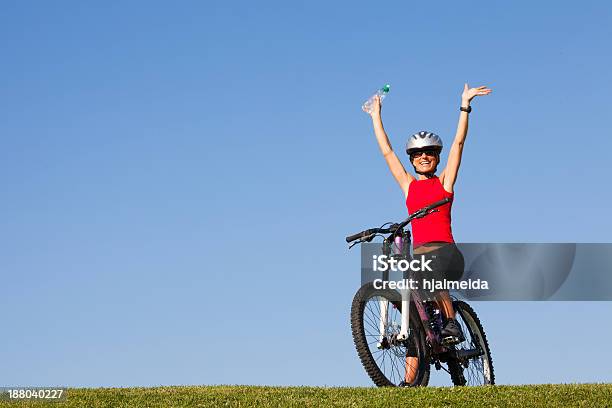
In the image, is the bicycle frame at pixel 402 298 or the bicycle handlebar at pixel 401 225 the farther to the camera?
the bicycle handlebar at pixel 401 225

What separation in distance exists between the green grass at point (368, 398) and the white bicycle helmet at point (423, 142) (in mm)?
3324

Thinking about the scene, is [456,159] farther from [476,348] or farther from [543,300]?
[543,300]

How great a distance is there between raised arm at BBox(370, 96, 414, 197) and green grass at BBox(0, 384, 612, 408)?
291 centimetres

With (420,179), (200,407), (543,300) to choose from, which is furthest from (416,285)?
(543,300)

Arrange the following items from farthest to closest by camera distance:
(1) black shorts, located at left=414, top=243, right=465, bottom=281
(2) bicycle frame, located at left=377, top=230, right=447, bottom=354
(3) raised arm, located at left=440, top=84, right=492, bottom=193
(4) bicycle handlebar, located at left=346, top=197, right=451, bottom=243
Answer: (3) raised arm, located at left=440, top=84, right=492, bottom=193, (1) black shorts, located at left=414, top=243, right=465, bottom=281, (4) bicycle handlebar, located at left=346, top=197, right=451, bottom=243, (2) bicycle frame, located at left=377, top=230, right=447, bottom=354

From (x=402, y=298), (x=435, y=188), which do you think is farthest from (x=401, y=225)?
(x=435, y=188)

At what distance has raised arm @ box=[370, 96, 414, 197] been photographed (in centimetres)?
1223

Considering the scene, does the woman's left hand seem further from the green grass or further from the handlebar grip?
the green grass

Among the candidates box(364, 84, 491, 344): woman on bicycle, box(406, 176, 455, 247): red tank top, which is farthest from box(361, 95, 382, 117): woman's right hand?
box(406, 176, 455, 247): red tank top

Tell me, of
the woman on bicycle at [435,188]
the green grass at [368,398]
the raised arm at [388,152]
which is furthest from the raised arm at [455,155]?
the green grass at [368,398]

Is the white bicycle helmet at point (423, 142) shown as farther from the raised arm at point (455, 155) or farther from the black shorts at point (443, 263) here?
the black shorts at point (443, 263)

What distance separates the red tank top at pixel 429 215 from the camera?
456 inches

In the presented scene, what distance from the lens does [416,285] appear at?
1148 cm

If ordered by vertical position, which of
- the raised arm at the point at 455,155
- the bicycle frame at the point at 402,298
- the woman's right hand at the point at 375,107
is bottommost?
the bicycle frame at the point at 402,298
